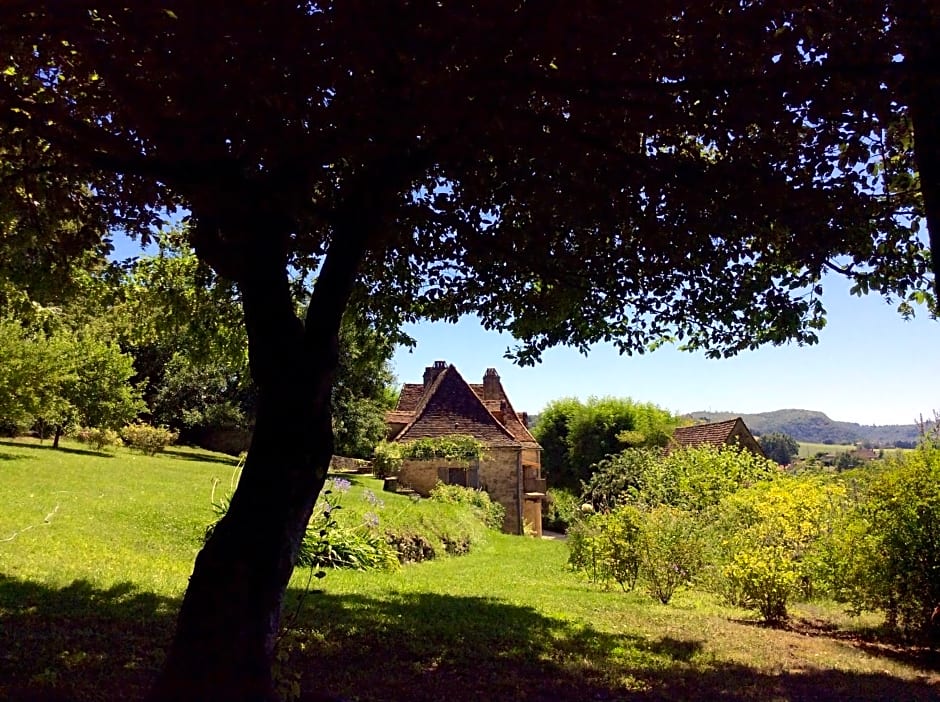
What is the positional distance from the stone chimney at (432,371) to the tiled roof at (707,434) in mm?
12449

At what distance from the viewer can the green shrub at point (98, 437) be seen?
26.1m

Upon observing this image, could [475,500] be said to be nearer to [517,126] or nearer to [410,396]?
[410,396]

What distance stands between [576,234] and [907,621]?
6978mm

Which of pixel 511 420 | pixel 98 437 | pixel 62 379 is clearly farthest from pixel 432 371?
pixel 62 379

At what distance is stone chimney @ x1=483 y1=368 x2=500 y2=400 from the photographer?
1379 inches

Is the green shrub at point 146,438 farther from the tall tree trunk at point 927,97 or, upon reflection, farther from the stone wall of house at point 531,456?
the tall tree trunk at point 927,97

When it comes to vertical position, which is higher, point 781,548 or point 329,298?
point 329,298

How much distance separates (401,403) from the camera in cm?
3772

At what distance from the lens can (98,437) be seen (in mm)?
26234

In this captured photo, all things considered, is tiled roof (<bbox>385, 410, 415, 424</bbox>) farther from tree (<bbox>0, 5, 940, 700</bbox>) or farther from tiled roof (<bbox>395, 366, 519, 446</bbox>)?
tree (<bbox>0, 5, 940, 700</bbox>)

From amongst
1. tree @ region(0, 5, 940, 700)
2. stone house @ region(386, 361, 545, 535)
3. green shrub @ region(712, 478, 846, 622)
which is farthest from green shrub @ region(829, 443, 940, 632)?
stone house @ region(386, 361, 545, 535)

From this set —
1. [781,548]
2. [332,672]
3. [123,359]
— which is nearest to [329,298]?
[332,672]

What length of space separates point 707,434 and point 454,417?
13.1 meters

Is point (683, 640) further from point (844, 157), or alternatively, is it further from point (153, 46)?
point (153, 46)
